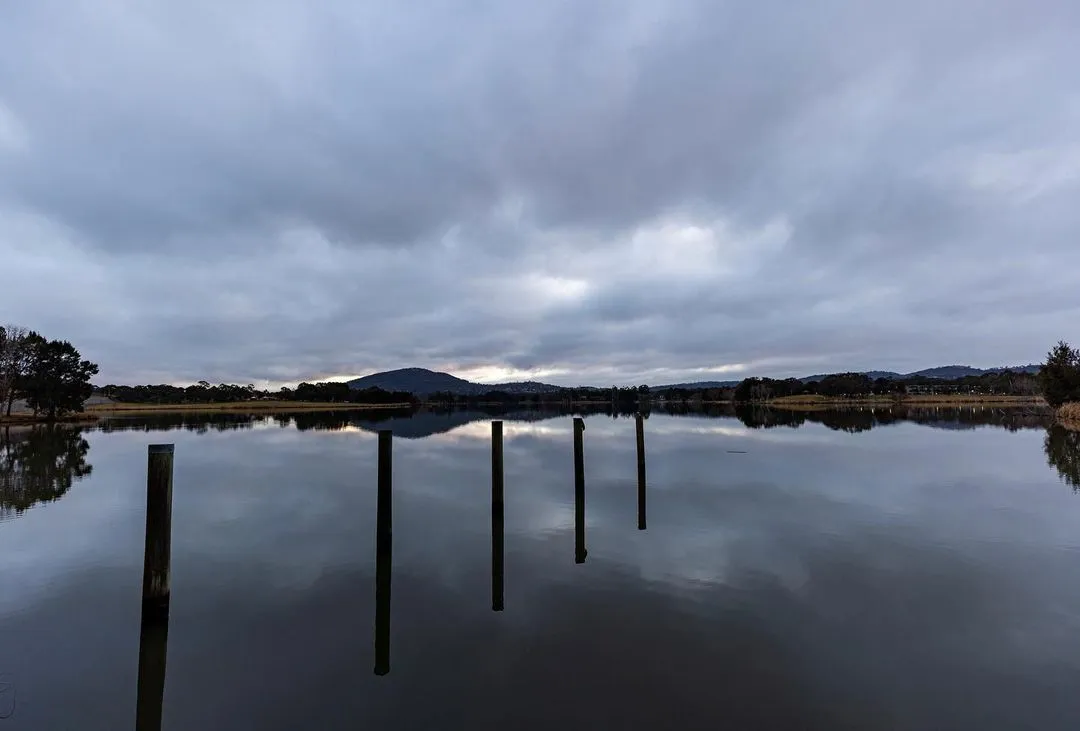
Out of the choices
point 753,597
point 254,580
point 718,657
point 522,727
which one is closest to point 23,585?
point 254,580

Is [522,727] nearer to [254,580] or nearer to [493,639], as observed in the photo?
[493,639]

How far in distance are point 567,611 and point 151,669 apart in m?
6.38

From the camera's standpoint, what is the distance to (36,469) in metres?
26.3

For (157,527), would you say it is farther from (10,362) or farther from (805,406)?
(805,406)

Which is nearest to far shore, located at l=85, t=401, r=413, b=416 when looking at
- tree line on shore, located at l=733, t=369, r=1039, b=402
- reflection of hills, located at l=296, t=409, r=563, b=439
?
reflection of hills, located at l=296, t=409, r=563, b=439

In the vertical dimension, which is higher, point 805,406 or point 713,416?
point 805,406

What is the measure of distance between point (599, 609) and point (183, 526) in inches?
531

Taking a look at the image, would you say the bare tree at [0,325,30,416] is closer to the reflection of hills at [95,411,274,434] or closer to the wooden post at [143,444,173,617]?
the reflection of hills at [95,411,274,434]

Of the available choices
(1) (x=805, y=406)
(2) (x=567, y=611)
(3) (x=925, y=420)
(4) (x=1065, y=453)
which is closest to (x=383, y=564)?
(2) (x=567, y=611)

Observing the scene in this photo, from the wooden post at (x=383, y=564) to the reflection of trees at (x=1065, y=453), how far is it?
25760 mm

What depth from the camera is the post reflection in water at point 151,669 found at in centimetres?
648

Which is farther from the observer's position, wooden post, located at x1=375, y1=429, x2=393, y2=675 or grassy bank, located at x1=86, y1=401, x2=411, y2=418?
grassy bank, located at x1=86, y1=401, x2=411, y2=418

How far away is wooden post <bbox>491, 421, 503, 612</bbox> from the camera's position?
387 inches

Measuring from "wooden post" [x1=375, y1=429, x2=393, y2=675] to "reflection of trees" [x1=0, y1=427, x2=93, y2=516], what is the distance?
52.3 ft
